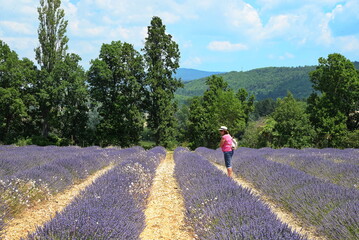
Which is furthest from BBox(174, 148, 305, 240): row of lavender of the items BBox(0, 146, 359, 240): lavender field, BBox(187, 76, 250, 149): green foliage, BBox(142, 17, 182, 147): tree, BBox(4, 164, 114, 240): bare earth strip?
BBox(187, 76, 250, 149): green foliage

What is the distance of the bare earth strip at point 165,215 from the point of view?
356 cm

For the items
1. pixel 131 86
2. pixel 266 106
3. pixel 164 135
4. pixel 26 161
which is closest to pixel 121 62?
pixel 131 86

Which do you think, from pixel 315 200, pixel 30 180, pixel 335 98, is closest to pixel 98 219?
pixel 30 180

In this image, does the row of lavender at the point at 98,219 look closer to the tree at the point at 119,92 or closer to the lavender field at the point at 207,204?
the lavender field at the point at 207,204

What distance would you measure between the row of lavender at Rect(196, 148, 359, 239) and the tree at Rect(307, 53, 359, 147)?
2285cm

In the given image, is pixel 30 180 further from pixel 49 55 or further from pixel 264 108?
pixel 264 108

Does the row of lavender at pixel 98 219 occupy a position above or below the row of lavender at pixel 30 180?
above

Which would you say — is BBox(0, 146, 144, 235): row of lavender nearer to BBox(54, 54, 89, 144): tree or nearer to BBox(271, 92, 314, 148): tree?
BBox(54, 54, 89, 144): tree

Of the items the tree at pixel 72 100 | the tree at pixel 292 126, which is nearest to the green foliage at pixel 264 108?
the tree at pixel 292 126

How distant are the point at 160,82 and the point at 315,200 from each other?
24086 mm

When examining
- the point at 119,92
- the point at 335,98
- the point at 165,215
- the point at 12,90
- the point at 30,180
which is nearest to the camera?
the point at 165,215

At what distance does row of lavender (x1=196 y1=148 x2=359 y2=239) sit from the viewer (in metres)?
3.13

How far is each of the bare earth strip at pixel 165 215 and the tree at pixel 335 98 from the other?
24418 millimetres

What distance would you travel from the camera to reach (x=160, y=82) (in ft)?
89.6
